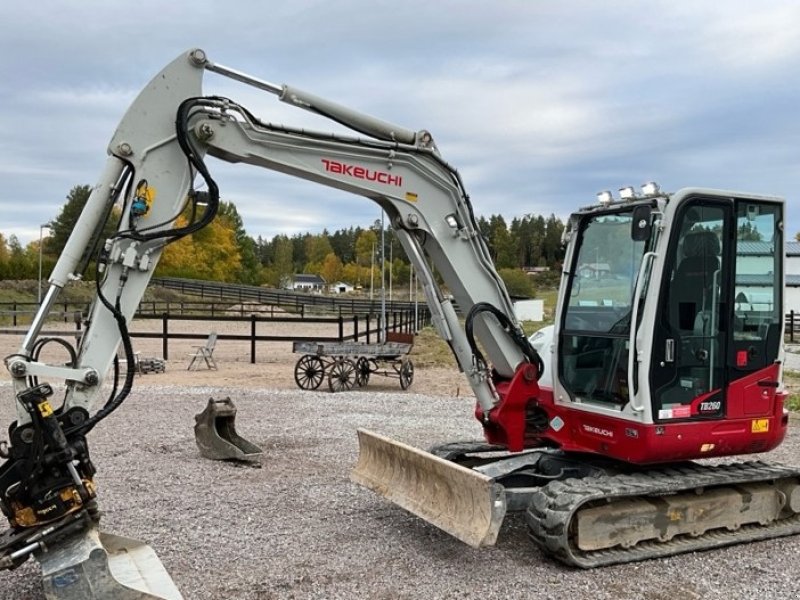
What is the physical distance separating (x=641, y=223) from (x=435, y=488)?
2.55m

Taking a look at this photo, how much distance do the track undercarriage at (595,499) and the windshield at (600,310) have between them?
2.42 feet

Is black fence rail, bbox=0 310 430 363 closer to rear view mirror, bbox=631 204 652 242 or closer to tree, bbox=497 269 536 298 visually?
rear view mirror, bbox=631 204 652 242

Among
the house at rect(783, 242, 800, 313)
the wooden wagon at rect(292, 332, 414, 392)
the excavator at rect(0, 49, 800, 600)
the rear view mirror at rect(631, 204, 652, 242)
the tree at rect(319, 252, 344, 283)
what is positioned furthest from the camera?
the tree at rect(319, 252, 344, 283)

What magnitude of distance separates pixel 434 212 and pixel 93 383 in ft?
9.43

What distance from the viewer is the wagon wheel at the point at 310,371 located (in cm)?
1550

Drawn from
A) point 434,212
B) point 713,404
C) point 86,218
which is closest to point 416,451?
point 434,212

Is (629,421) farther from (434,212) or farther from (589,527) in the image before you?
(434,212)

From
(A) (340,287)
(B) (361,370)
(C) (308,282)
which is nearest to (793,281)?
(B) (361,370)

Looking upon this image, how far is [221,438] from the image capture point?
9.02 m

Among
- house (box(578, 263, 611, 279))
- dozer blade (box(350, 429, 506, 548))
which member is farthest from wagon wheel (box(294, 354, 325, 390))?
house (box(578, 263, 611, 279))

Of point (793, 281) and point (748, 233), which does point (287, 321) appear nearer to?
point (748, 233)

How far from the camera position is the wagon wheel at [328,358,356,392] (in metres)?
15.4

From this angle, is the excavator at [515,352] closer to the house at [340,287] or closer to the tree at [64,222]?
the tree at [64,222]

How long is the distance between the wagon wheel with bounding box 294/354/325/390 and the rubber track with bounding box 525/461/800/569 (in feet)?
32.6
